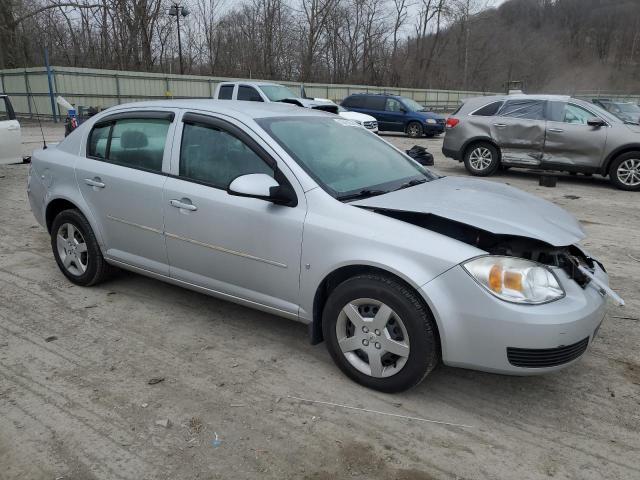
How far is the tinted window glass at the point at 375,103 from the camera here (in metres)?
21.6

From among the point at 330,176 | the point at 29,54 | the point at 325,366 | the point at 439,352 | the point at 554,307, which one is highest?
the point at 29,54

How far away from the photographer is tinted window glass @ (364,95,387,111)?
70.9ft

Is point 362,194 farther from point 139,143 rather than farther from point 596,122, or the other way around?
point 596,122

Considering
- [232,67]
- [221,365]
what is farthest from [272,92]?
[232,67]

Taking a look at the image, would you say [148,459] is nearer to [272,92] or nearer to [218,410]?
[218,410]

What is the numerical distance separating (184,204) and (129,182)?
0.64 m

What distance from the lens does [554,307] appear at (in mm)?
2734

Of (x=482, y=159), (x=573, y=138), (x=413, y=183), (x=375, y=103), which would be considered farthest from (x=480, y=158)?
(x=375, y=103)

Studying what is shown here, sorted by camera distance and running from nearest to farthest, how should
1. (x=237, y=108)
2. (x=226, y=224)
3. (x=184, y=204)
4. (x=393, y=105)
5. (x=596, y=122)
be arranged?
(x=226, y=224), (x=184, y=204), (x=237, y=108), (x=596, y=122), (x=393, y=105)

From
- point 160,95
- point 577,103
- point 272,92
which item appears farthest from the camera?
point 160,95

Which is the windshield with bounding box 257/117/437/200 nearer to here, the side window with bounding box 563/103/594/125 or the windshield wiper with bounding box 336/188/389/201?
the windshield wiper with bounding box 336/188/389/201

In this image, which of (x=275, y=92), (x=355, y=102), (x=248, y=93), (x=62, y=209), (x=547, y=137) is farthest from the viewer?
(x=355, y=102)

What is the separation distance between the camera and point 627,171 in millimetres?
10047

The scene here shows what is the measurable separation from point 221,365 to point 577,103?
956 centimetres
